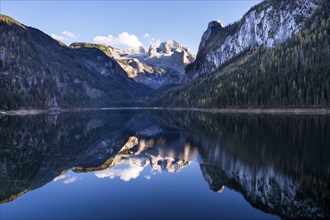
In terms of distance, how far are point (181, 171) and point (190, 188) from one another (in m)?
7.65

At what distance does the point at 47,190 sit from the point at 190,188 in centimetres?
1587

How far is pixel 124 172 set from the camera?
134ft

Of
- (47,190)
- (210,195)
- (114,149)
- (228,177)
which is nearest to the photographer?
(210,195)

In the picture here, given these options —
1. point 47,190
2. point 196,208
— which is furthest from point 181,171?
point 47,190

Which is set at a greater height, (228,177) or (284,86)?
(284,86)

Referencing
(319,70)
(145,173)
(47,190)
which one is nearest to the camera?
(47,190)

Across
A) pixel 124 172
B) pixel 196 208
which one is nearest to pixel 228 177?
pixel 196 208

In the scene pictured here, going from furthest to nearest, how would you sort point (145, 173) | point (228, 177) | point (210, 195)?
point (145, 173), point (228, 177), point (210, 195)

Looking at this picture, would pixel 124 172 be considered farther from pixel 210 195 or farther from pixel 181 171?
pixel 210 195

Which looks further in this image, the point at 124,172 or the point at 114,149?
the point at 114,149

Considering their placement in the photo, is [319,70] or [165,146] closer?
[165,146]

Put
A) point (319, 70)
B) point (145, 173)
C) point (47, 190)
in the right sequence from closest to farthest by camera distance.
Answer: point (47, 190) → point (145, 173) → point (319, 70)

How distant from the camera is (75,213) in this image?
2500cm

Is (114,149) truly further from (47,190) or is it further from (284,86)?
(284,86)
